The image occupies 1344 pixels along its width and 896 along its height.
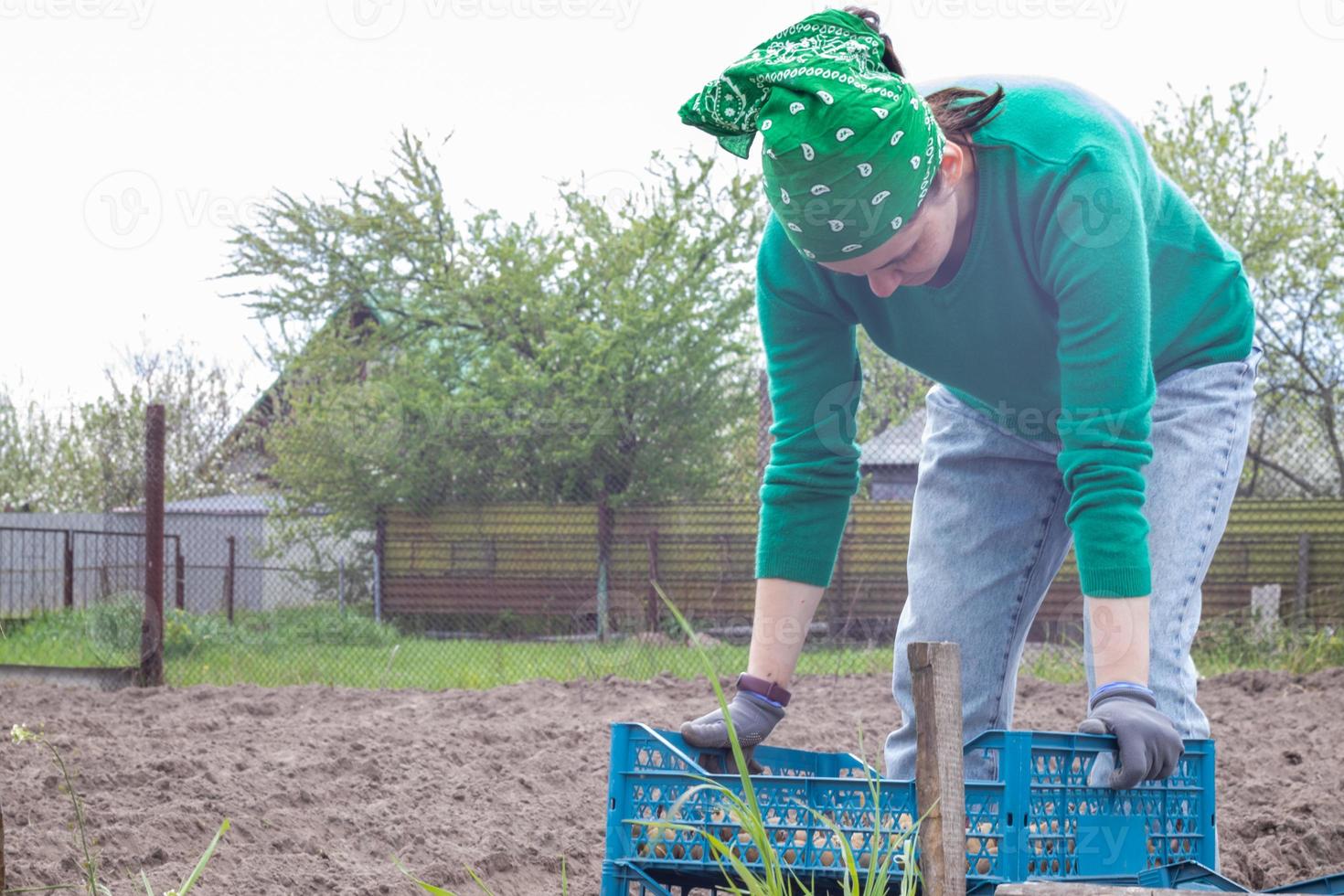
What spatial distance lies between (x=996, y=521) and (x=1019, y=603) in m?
0.17

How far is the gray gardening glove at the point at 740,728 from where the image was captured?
1.88m

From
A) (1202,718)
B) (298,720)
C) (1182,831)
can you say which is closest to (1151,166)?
(1202,718)

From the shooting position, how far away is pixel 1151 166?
2.14 meters

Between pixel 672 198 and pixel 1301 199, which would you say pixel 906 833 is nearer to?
pixel 672 198

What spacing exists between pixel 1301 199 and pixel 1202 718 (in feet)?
40.3

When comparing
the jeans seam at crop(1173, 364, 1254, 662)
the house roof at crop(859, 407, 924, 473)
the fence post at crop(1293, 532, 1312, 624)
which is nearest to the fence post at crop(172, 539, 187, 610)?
the fence post at crop(1293, 532, 1312, 624)

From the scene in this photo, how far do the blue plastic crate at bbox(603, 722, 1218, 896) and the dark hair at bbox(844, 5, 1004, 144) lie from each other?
1005 mm

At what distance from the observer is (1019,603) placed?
7.80 ft

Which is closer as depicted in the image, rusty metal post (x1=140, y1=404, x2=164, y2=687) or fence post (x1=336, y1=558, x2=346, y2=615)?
rusty metal post (x1=140, y1=404, x2=164, y2=687)

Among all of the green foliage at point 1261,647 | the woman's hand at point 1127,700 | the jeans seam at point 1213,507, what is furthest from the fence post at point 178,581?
the woman's hand at point 1127,700

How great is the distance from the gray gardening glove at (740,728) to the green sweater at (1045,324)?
294 mm

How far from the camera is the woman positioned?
175cm

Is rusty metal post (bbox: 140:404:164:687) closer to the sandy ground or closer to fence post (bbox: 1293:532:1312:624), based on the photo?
the sandy ground

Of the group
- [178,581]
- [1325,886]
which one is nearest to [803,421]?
[1325,886]
